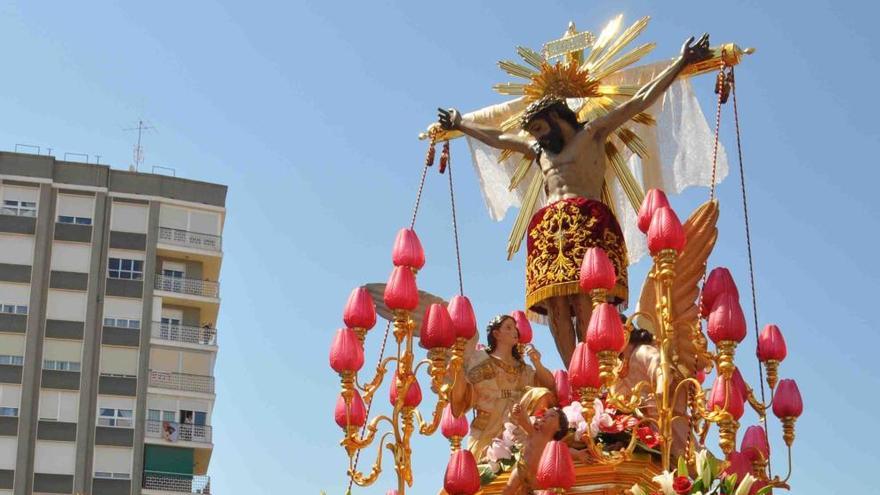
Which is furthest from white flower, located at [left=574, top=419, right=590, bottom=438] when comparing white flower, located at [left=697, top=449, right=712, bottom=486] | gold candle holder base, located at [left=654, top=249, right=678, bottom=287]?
white flower, located at [left=697, top=449, right=712, bottom=486]

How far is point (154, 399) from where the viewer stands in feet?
149

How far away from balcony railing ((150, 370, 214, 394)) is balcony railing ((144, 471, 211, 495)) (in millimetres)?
2404

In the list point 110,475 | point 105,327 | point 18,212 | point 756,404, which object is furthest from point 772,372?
point 18,212

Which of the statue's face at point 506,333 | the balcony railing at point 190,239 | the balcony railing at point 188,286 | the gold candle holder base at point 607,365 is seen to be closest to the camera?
the gold candle holder base at point 607,365

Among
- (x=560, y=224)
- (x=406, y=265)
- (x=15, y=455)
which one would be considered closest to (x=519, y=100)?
(x=560, y=224)

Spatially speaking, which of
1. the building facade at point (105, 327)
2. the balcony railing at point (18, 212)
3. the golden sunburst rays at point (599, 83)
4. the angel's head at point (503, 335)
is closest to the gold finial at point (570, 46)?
the golden sunburst rays at point (599, 83)

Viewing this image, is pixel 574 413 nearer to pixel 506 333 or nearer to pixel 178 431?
pixel 506 333

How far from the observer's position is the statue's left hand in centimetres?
1507

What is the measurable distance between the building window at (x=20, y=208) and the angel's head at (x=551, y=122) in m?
33.6

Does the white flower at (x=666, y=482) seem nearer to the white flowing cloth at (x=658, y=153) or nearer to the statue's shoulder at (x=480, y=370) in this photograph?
the statue's shoulder at (x=480, y=370)

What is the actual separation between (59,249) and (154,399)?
5.31 metres

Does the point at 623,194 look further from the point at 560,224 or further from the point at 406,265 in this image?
the point at 406,265

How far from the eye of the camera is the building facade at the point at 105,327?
44.4 metres

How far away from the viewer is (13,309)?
45.7 m
